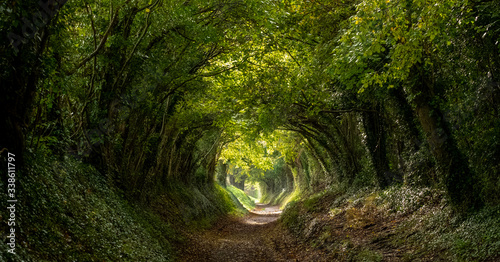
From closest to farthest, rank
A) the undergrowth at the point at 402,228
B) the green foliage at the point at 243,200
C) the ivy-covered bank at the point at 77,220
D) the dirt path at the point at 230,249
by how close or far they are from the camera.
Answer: the ivy-covered bank at the point at 77,220, the undergrowth at the point at 402,228, the dirt path at the point at 230,249, the green foliage at the point at 243,200

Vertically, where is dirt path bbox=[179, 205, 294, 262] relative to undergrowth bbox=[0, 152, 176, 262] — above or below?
below

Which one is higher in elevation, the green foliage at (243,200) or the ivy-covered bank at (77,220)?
the ivy-covered bank at (77,220)

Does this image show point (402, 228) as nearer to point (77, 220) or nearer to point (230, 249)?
point (230, 249)

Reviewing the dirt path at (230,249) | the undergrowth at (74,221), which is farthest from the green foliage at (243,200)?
the undergrowth at (74,221)

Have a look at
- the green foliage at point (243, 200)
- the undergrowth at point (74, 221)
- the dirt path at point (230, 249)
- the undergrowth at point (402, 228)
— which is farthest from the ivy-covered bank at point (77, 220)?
the green foliage at point (243, 200)

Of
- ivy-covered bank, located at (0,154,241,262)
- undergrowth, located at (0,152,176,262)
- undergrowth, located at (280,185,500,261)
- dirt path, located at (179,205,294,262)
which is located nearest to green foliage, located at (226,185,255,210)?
dirt path, located at (179,205,294,262)

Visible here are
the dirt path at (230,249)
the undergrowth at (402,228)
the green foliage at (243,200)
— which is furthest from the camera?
the green foliage at (243,200)

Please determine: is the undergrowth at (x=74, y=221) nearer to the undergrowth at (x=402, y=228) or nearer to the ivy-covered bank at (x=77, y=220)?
the ivy-covered bank at (x=77, y=220)

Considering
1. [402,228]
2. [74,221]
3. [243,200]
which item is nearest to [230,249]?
[402,228]

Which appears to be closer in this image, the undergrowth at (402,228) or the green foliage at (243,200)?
the undergrowth at (402,228)

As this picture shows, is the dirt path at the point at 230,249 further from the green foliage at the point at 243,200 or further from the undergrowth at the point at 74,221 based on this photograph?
the green foliage at the point at 243,200

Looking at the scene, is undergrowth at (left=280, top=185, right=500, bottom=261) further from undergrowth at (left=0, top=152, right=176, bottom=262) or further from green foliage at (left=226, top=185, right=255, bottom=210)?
green foliage at (left=226, top=185, right=255, bottom=210)

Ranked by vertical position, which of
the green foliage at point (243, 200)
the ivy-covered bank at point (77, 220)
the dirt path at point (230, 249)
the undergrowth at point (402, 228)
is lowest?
the green foliage at point (243, 200)

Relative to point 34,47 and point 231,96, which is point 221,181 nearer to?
point 231,96
